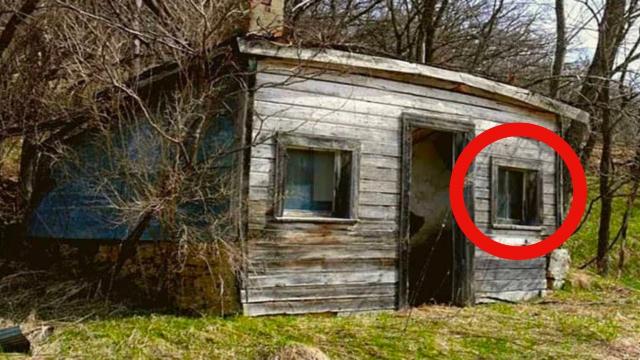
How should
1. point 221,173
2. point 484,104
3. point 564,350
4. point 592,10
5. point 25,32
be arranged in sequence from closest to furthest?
point 564,350
point 221,173
point 25,32
point 484,104
point 592,10

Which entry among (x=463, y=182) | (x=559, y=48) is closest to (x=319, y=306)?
(x=463, y=182)

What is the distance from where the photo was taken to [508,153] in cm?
882

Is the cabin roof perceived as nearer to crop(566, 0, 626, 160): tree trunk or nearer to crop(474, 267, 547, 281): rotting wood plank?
crop(474, 267, 547, 281): rotting wood plank

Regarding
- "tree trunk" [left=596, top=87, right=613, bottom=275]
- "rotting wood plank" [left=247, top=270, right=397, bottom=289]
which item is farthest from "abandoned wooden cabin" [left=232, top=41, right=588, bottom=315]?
"tree trunk" [left=596, top=87, right=613, bottom=275]

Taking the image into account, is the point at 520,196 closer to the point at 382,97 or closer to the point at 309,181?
the point at 382,97

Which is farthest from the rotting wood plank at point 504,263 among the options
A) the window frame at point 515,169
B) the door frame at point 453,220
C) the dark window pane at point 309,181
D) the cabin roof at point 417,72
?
the dark window pane at point 309,181

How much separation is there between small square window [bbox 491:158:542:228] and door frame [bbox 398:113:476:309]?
2.75 feet

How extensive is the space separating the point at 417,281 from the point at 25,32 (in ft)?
21.3

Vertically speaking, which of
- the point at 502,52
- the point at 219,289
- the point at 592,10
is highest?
the point at 592,10

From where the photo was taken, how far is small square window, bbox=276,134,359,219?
6770 mm

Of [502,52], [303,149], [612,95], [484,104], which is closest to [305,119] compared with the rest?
[303,149]

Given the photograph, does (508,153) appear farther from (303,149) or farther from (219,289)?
(219,289)

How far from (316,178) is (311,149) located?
34 centimetres

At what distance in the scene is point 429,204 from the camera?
980 centimetres
